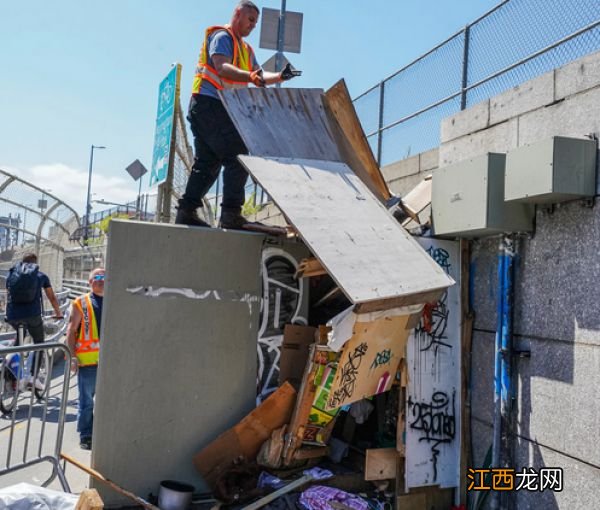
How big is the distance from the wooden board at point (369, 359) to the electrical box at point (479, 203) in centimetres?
88

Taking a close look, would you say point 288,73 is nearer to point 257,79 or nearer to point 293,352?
point 257,79

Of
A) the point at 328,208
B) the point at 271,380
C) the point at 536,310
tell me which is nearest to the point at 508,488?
the point at 536,310

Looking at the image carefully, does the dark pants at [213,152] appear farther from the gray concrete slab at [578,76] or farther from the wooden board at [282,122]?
the gray concrete slab at [578,76]

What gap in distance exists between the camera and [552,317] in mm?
3969

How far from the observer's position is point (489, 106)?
4730 millimetres

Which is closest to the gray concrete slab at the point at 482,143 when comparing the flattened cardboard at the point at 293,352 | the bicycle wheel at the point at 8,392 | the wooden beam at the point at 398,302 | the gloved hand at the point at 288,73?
the wooden beam at the point at 398,302

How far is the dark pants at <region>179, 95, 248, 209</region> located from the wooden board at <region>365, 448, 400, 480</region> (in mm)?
2468

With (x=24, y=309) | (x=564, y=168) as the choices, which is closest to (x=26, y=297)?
(x=24, y=309)

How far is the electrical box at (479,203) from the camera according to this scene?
415 cm

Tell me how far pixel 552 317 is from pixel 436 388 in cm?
118

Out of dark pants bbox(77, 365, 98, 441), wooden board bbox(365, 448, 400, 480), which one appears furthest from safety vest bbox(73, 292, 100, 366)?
wooden board bbox(365, 448, 400, 480)

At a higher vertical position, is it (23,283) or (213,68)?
(213,68)

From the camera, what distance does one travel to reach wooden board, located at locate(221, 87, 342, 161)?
471 cm

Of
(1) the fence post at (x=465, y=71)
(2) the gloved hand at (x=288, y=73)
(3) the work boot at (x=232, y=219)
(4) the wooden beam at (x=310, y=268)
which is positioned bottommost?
(4) the wooden beam at (x=310, y=268)
